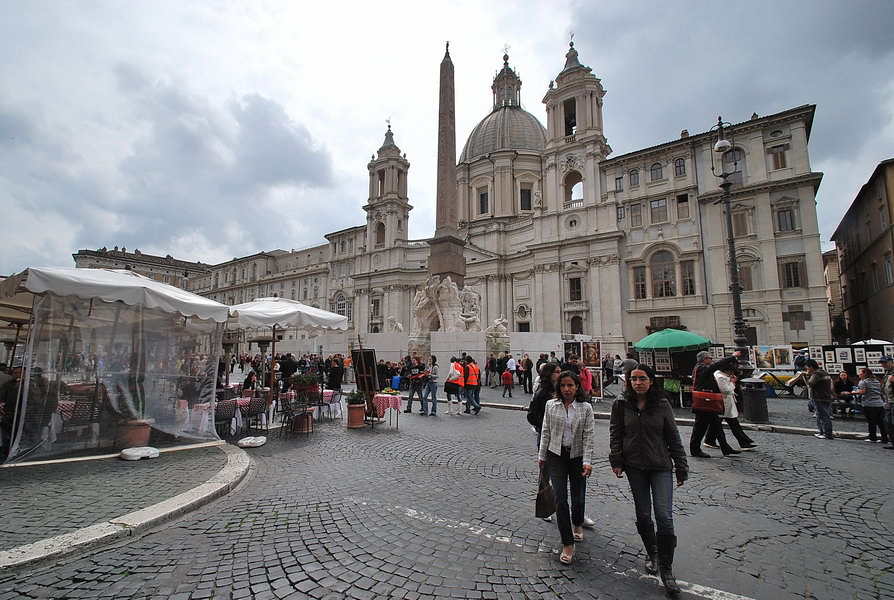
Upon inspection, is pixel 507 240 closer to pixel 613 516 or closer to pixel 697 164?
pixel 697 164

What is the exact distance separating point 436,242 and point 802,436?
49.8 ft

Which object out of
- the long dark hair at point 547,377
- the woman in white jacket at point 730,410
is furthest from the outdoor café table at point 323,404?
the woman in white jacket at point 730,410

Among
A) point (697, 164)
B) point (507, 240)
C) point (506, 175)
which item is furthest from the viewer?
point (506, 175)

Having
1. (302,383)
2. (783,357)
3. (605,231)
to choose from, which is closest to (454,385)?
(302,383)

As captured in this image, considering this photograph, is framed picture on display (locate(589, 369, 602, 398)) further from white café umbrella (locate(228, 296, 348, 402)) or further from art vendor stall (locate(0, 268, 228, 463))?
art vendor stall (locate(0, 268, 228, 463))

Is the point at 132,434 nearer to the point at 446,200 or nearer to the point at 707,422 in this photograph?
the point at 707,422

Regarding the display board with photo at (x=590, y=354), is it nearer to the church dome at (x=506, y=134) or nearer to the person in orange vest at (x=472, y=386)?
the person in orange vest at (x=472, y=386)

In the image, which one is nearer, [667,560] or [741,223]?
[667,560]

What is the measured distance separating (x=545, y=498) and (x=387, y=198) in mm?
48113

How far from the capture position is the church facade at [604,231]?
27.5m

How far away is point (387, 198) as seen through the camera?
161 ft

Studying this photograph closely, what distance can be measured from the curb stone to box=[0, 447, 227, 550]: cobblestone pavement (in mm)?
141

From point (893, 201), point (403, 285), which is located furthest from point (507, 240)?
point (893, 201)

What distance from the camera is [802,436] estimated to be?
28.3 ft
